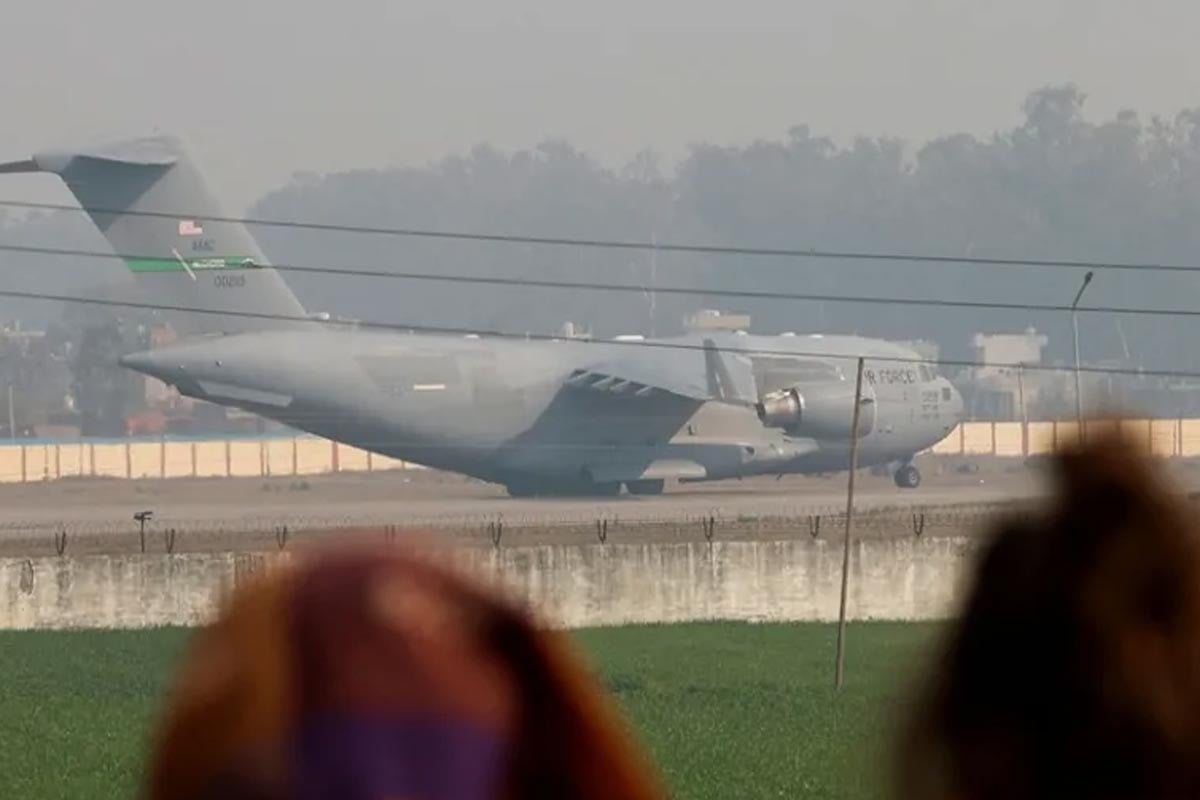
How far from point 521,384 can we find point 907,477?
981 cm

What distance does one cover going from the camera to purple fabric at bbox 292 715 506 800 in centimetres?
154

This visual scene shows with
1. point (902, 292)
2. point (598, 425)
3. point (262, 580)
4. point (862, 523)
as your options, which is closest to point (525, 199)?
point (902, 292)

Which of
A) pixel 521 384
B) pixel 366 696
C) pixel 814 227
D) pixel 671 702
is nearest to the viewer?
pixel 366 696

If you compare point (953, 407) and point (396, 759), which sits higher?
point (396, 759)

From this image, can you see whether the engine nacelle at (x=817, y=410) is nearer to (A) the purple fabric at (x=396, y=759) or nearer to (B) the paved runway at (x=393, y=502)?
(B) the paved runway at (x=393, y=502)

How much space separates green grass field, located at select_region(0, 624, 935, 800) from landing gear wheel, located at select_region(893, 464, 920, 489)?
20.2 meters

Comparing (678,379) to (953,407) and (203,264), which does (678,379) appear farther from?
(203,264)

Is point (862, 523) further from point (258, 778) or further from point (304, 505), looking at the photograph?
point (258, 778)

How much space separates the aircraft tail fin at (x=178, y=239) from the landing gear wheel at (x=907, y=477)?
1277cm

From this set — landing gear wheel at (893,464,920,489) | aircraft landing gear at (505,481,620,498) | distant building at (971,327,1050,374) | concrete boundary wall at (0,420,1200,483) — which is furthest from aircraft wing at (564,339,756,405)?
distant building at (971,327,1050,374)

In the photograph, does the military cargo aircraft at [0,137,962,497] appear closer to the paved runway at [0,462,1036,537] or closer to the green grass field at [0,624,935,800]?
the paved runway at [0,462,1036,537]

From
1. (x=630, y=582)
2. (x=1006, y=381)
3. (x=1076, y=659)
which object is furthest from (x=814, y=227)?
(x=1076, y=659)

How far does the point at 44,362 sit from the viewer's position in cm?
11388

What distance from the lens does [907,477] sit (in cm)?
5147
